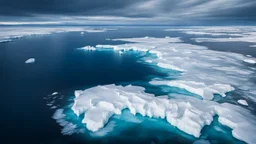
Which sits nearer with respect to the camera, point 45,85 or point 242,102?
point 242,102

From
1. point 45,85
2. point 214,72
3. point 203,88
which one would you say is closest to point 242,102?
point 203,88

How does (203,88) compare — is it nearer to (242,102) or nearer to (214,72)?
(242,102)

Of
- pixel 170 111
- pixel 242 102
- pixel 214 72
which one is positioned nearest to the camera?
pixel 170 111

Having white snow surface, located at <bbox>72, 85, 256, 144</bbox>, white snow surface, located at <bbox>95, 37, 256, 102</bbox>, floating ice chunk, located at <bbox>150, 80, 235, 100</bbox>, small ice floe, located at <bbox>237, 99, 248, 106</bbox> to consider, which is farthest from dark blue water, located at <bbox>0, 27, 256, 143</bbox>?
small ice floe, located at <bbox>237, 99, 248, 106</bbox>

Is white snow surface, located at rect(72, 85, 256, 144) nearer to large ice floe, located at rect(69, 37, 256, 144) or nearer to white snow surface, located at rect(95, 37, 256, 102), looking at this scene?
large ice floe, located at rect(69, 37, 256, 144)

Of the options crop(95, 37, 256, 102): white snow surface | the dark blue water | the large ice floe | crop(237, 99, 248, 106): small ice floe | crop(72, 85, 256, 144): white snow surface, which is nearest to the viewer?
the dark blue water

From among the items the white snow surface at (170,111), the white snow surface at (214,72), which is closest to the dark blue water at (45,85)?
the white snow surface at (170,111)

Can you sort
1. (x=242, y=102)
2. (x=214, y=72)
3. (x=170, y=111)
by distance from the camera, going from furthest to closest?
(x=214, y=72)
(x=242, y=102)
(x=170, y=111)
